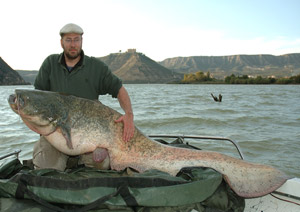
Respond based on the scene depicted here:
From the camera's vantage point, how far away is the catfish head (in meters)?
3.19

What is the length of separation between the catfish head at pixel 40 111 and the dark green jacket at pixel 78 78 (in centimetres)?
66

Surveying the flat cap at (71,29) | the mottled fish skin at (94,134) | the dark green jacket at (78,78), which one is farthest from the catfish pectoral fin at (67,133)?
the flat cap at (71,29)

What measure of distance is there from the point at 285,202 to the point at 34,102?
10.1 feet

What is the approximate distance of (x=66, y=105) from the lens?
10.9 feet

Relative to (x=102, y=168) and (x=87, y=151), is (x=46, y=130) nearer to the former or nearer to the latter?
(x=87, y=151)

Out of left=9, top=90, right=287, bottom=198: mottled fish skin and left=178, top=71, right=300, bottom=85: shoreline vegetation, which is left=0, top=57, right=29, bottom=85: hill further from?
left=9, top=90, right=287, bottom=198: mottled fish skin

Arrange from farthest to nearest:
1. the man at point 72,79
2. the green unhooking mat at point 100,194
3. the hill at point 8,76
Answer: the hill at point 8,76
the man at point 72,79
the green unhooking mat at point 100,194

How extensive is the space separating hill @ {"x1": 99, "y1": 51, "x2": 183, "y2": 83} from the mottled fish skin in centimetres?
12452

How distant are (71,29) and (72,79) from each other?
27.5 inches

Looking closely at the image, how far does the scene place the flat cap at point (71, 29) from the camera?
3816 millimetres

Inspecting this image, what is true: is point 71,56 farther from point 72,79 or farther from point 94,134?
point 94,134

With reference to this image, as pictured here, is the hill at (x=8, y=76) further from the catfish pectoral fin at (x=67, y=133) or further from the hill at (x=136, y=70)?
the catfish pectoral fin at (x=67, y=133)

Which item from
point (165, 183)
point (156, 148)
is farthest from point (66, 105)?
point (165, 183)

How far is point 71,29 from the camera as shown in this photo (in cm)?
381
